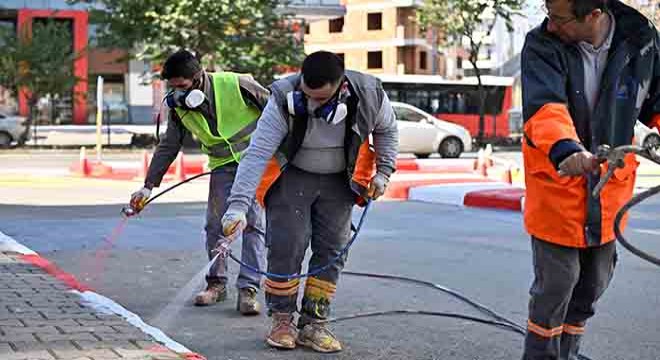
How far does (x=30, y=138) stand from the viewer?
3744 cm

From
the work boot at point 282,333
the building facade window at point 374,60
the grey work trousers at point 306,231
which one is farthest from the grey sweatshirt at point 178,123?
the building facade window at point 374,60

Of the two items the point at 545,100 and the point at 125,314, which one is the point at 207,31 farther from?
the point at 545,100

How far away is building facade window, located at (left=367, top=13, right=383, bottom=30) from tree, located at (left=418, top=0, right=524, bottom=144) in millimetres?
24478

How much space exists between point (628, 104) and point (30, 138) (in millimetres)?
35246

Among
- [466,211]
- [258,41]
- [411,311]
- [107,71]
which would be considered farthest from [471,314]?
[107,71]

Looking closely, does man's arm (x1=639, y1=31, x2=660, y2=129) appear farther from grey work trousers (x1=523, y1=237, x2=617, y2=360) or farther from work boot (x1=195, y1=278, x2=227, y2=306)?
work boot (x1=195, y1=278, x2=227, y2=306)

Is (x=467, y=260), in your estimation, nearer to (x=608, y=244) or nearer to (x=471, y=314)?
(x=471, y=314)

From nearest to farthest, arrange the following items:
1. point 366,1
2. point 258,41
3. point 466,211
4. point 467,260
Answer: point 467,260 → point 466,211 → point 258,41 → point 366,1

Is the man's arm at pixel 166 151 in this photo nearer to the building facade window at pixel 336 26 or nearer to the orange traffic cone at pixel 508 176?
the orange traffic cone at pixel 508 176

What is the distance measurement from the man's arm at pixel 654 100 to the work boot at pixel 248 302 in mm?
3082

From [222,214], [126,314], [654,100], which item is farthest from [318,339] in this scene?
[654,100]

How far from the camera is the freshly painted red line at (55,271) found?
24.0 ft

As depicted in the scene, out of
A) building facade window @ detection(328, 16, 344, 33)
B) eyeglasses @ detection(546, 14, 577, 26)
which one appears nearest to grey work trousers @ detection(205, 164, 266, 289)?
eyeglasses @ detection(546, 14, 577, 26)

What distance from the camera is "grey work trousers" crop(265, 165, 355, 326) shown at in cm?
562
